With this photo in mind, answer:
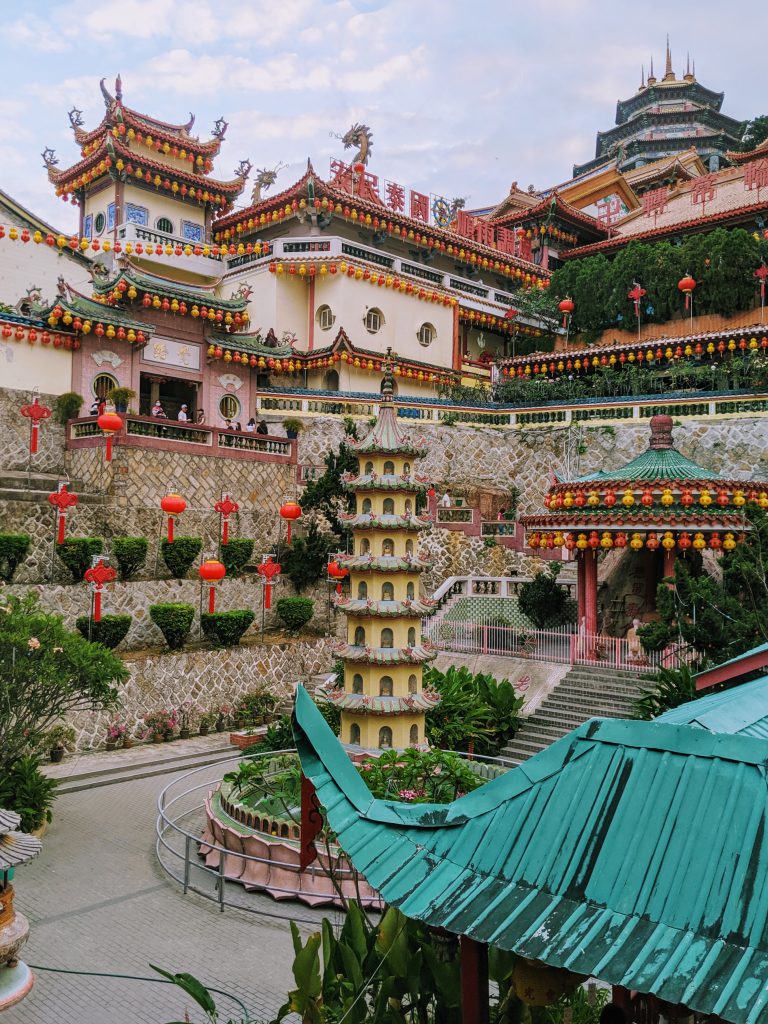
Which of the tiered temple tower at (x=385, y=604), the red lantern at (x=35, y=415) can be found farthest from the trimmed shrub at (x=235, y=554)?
Result: the tiered temple tower at (x=385, y=604)

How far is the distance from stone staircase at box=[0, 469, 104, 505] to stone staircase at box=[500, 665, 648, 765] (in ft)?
37.3

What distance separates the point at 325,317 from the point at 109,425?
14.5 meters

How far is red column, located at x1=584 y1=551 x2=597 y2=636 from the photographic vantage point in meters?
19.4

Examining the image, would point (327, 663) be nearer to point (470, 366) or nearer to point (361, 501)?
point (361, 501)

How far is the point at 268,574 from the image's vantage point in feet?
68.0

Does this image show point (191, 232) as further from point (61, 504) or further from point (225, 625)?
point (225, 625)

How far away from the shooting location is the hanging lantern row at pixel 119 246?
21797 millimetres

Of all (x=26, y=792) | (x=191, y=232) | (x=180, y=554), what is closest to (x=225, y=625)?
(x=180, y=554)

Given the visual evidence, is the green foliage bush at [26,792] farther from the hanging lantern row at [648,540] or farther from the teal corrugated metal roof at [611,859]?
the hanging lantern row at [648,540]

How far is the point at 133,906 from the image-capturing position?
9984 millimetres

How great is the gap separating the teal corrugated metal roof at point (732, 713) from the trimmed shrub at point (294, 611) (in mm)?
15784

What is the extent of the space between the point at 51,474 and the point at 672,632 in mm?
16165

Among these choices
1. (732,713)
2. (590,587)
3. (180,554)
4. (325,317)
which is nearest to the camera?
(732,713)

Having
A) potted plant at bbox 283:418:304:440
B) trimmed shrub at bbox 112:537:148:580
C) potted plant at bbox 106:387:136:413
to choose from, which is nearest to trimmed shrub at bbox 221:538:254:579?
trimmed shrub at bbox 112:537:148:580
